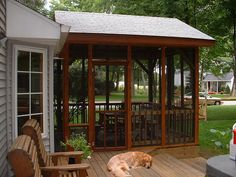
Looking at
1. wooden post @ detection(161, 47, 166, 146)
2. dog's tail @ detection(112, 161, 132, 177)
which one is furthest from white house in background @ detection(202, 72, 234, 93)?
dog's tail @ detection(112, 161, 132, 177)

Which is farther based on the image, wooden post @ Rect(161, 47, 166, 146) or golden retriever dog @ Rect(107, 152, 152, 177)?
wooden post @ Rect(161, 47, 166, 146)

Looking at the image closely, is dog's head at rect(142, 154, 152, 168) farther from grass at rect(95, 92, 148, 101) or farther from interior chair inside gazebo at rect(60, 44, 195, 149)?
grass at rect(95, 92, 148, 101)

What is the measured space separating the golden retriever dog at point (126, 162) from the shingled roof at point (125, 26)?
2488mm

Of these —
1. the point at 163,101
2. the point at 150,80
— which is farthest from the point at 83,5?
the point at 163,101

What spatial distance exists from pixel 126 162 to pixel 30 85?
226 cm

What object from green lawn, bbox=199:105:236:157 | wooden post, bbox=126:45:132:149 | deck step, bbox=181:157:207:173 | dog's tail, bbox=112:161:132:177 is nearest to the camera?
dog's tail, bbox=112:161:132:177

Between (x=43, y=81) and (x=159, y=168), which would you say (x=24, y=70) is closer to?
(x=43, y=81)

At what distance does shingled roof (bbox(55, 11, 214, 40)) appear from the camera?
304 inches

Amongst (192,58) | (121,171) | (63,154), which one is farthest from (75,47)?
(63,154)

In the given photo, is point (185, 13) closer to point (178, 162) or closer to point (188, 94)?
point (188, 94)

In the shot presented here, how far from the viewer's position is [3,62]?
4887 mm

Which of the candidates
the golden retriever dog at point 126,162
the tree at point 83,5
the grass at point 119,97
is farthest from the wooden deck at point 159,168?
the tree at point 83,5

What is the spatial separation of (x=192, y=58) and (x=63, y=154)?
4.89 meters

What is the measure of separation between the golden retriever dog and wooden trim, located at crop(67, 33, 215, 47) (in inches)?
91.1
